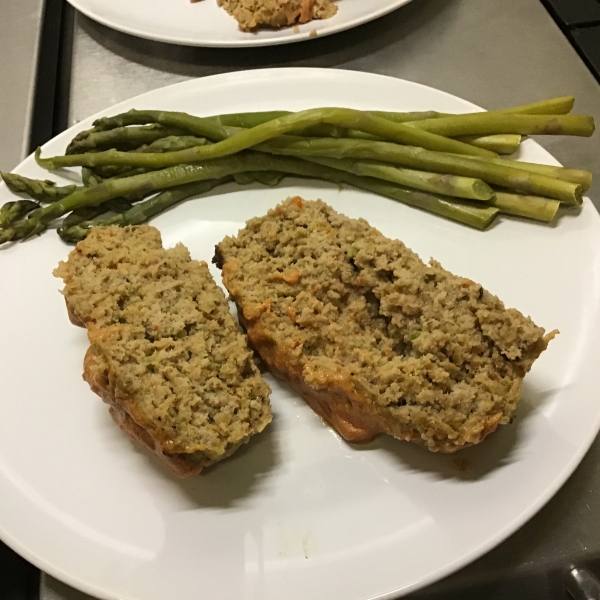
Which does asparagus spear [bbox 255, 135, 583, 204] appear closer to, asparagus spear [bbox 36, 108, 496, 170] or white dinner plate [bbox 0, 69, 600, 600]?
asparagus spear [bbox 36, 108, 496, 170]

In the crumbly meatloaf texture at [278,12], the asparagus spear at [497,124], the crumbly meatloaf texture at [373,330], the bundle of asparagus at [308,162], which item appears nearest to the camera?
the crumbly meatloaf texture at [373,330]

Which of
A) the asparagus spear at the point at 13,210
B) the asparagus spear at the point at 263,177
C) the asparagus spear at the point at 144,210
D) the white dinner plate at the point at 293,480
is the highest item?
the asparagus spear at the point at 13,210

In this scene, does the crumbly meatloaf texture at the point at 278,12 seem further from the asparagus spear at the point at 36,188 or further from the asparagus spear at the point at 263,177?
the asparagus spear at the point at 36,188

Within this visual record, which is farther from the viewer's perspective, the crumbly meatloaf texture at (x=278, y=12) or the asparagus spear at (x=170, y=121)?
the crumbly meatloaf texture at (x=278, y=12)

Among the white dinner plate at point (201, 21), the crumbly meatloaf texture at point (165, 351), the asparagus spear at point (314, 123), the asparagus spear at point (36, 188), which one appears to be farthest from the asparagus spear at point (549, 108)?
the asparagus spear at point (36, 188)

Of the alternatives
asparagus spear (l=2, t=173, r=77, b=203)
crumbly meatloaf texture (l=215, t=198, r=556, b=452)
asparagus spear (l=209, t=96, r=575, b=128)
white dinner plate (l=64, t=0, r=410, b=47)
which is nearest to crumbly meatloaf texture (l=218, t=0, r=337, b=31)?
white dinner plate (l=64, t=0, r=410, b=47)

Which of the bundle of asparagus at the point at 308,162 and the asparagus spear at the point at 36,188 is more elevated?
the asparagus spear at the point at 36,188

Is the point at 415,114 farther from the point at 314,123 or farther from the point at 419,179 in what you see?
the point at 314,123

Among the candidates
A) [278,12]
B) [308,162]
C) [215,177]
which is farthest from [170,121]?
[278,12]
